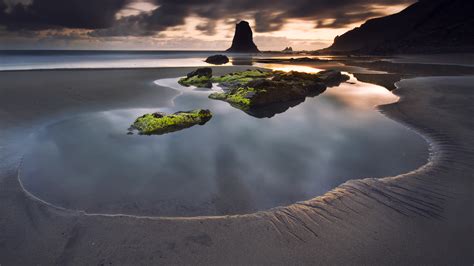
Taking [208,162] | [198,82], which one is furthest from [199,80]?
[208,162]

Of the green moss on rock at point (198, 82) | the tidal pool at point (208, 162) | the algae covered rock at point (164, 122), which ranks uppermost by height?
the green moss on rock at point (198, 82)

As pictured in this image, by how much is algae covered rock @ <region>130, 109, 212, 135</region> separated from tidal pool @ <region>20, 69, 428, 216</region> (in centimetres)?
46

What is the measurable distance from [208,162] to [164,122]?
151 inches

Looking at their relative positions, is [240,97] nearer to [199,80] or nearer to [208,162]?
[208,162]

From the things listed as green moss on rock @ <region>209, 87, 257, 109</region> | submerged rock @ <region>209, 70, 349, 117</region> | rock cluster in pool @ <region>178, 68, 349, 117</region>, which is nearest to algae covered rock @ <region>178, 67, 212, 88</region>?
rock cluster in pool @ <region>178, 68, 349, 117</region>

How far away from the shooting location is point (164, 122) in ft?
34.8

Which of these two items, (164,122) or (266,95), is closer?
(164,122)

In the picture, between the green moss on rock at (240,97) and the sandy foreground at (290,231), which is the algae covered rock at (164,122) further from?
the sandy foreground at (290,231)

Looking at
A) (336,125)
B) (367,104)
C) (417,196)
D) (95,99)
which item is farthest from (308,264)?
(95,99)

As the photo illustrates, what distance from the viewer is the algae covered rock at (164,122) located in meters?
10.1

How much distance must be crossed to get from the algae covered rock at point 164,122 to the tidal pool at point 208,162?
46cm

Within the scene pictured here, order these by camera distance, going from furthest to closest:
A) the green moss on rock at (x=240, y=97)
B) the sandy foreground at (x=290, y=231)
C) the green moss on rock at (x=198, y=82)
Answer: the green moss on rock at (x=198, y=82) → the green moss on rock at (x=240, y=97) → the sandy foreground at (x=290, y=231)

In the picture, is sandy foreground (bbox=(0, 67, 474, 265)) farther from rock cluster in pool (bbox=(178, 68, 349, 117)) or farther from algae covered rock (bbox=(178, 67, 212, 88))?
algae covered rock (bbox=(178, 67, 212, 88))

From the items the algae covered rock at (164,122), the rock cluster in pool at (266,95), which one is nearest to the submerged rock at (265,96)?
the rock cluster in pool at (266,95)
